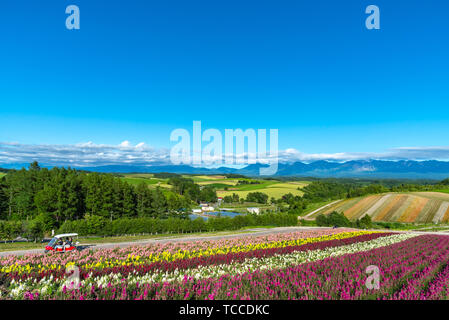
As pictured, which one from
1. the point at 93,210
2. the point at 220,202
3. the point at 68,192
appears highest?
the point at 68,192

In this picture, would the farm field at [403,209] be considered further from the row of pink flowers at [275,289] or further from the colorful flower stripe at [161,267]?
the row of pink flowers at [275,289]

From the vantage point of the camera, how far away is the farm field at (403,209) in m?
56.5

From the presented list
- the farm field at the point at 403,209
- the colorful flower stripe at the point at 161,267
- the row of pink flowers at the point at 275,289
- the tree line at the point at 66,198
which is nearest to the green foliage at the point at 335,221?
the farm field at the point at 403,209

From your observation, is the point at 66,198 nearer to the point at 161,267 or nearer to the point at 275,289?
the point at 161,267

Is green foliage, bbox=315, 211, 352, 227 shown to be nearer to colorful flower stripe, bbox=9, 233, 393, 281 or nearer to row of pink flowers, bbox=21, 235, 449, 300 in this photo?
colorful flower stripe, bbox=9, 233, 393, 281

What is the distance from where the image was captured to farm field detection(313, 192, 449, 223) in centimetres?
5650

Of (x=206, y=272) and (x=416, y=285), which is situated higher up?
(x=416, y=285)

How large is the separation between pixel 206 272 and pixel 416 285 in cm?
569

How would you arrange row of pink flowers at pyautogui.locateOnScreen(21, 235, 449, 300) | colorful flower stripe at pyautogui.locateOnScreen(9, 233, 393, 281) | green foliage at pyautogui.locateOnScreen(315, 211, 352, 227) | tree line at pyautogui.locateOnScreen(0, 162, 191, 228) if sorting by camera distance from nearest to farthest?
row of pink flowers at pyautogui.locateOnScreen(21, 235, 449, 300), colorful flower stripe at pyautogui.locateOnScreen(9, 233, 393, 281), tree line at pyautogui.locateOnScreen(0, 162, 191, 228), green foliage at pyautogui.locateOnScreen(315, 211, 352, 227)

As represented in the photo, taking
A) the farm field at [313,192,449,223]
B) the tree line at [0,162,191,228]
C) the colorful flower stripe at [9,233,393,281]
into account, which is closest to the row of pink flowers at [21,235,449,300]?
the colorful flower stripe at [9,233,393,281]

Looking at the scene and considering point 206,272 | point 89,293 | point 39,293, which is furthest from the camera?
point 206,272

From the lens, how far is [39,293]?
19.6ft
